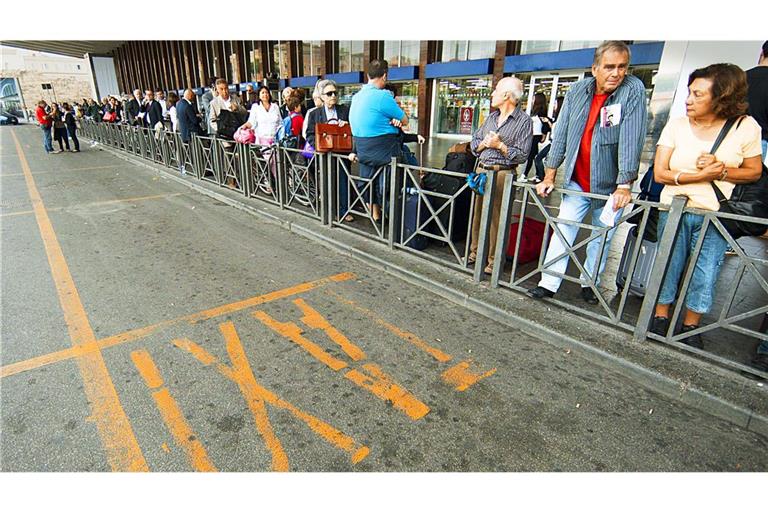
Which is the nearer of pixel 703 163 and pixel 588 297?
pixel 703 163

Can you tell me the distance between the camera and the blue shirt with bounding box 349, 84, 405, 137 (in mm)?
4828

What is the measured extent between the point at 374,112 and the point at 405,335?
2748 millimetres

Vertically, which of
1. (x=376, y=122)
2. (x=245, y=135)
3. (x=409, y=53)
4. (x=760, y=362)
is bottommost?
(x=760, y=362)

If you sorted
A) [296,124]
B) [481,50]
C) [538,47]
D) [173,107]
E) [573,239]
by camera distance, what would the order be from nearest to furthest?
1. [573,239]
2. [296,124]
3. [173,107]
4. [538,47]
5. [481,50]

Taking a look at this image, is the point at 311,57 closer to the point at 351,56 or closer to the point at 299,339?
the point at 351,56

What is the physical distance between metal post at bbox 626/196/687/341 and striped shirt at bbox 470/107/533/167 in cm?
141

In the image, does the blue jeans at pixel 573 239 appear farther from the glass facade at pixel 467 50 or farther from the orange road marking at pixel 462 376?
the glass facade at pixel 467 50

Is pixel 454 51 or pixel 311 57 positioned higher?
pixel 311 57

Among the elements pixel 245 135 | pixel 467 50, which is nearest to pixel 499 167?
pixel 245 135

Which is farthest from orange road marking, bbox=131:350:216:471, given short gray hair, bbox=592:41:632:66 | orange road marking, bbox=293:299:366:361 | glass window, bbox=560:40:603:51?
glass window, bbox=560:40:603:51

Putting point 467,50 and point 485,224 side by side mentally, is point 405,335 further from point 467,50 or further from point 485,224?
point 467,50

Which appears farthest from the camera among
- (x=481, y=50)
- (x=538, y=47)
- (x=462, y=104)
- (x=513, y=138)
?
(x=462, y=104)

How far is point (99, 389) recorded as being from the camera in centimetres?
271

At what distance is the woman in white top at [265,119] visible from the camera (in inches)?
Result: 303
